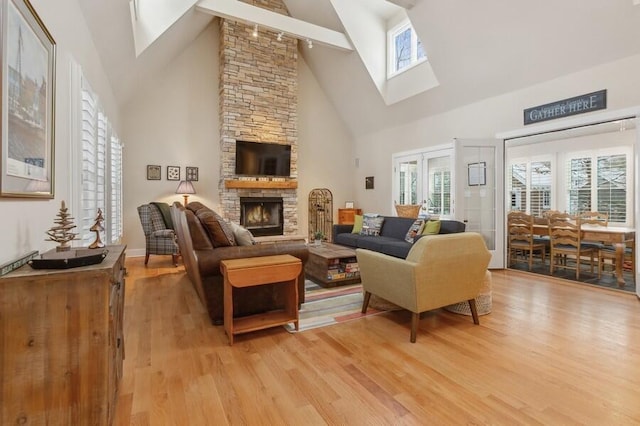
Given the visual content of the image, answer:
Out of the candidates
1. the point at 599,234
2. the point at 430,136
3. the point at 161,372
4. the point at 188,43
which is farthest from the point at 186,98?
the point at 599,234

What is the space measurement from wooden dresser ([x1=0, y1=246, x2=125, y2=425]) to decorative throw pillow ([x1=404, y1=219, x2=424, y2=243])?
409 cm

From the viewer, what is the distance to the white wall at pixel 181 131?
6160 mm

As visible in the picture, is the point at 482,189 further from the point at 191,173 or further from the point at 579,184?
the point at 191,173

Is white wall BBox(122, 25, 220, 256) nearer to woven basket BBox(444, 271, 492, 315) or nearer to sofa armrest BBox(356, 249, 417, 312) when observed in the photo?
sofa armrest BBox(356, 249, 417, 312)

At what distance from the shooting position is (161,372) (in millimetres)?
2090

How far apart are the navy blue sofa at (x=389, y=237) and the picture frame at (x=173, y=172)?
3397 millimetres

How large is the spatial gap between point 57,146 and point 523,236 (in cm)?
621

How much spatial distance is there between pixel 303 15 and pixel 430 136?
12.2ft

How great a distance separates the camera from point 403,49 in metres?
6.49

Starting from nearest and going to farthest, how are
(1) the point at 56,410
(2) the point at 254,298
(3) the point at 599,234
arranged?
1. (1) the point at 56,410
2. (2) the point at 254,298
3. (3) the point at 599,234

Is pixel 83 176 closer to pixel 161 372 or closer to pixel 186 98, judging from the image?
pixel 161 372

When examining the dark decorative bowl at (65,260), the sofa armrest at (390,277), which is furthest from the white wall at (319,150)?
the dark decorative bowl at (65,260)

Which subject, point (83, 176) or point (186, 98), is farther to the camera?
point (186, 98)

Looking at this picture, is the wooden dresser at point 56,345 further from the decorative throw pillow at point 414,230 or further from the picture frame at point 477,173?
the picture frame at point 477,173
